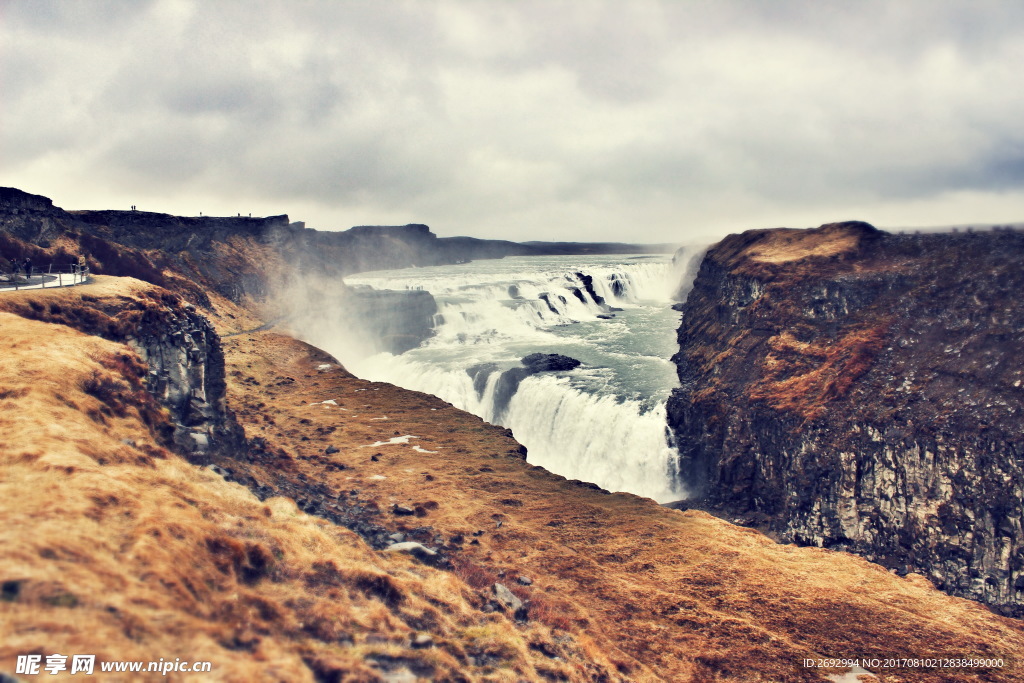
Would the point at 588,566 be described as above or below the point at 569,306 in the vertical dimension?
below

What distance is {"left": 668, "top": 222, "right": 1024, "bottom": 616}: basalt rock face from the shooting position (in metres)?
21.1

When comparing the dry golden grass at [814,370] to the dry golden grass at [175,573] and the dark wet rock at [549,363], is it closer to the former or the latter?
the dark wet rock at [549,363]

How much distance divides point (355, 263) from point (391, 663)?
437ft

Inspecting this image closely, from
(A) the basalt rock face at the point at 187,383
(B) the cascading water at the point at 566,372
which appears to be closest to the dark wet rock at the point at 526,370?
(B) the cascading water at the point at 566,372

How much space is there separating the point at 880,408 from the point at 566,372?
21080 mm

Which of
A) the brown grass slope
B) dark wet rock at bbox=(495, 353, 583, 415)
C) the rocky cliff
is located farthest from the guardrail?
dark wet rock at bbox=(495, 353, 583, 415)

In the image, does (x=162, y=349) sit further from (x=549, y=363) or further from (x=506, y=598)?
(x=549, y=363)

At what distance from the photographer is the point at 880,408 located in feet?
83.2

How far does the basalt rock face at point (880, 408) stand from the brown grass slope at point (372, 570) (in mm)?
3826

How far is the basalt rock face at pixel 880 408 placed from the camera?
21.1 meters

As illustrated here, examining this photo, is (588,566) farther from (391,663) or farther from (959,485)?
(959,485)

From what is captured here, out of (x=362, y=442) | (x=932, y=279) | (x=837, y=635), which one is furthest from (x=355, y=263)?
(x=837, y=635)

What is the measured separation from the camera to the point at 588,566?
17.9m

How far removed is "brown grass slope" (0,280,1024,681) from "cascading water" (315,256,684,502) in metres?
7.75
